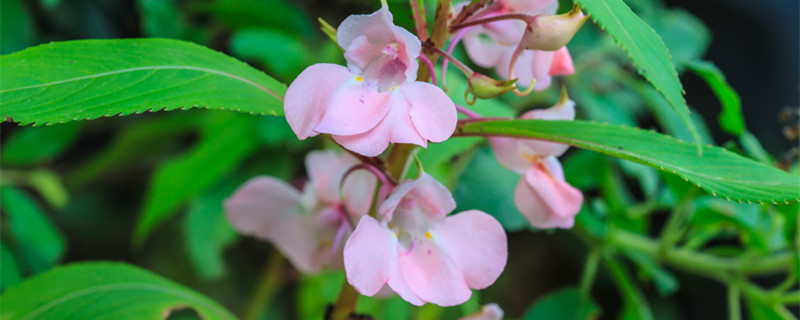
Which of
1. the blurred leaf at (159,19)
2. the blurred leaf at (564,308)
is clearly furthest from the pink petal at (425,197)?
the blurred leaf at (159,19)

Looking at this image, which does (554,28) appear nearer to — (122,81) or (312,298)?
(122,81)

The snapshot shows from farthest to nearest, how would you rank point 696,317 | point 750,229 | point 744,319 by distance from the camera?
point 696,317 → point 744,319 → point 750,229

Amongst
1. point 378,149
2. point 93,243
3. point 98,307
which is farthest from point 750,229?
point 93,243

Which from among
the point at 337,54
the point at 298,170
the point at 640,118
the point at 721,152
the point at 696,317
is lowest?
the point at 696,317

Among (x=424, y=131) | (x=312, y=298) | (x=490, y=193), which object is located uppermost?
(x=424, y=131)

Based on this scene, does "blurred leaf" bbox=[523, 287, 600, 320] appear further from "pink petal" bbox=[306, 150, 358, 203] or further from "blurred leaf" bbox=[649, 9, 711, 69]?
"blurred leaf" bbox=[649, 9, 711, 69]

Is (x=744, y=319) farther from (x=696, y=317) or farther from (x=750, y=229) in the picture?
(x=750, y=229)

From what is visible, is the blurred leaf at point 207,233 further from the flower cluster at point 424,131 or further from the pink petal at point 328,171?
the flower cluster at point 424,131

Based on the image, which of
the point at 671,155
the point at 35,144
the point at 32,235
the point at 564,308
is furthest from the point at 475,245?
the point at 35,144
